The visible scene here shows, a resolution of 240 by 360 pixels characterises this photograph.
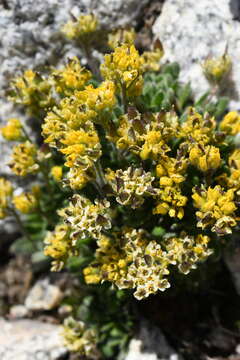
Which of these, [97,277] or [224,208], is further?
[97,277]

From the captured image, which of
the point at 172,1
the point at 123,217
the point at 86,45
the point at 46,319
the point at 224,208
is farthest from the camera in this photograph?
the point at 46,319

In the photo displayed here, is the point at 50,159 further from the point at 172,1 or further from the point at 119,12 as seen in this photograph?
the point at 172,1

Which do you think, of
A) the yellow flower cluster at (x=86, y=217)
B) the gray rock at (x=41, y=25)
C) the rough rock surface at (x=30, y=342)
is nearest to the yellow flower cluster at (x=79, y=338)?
the rough rock surface at (x=30, y=342)

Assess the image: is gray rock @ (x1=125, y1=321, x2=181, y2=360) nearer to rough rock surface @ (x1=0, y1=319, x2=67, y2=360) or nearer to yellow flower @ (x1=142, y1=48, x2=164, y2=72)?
rough rock surface @ (x1=0, y1=319, x2=67, y2=360)

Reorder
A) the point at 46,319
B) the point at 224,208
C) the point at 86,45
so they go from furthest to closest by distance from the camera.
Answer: the point at 46,319
the point at 86,45
the point at 224,208

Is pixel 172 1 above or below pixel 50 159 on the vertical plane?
above

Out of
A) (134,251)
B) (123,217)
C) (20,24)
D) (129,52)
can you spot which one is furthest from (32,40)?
(134,251)

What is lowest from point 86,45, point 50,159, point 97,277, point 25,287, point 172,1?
point 97,277
